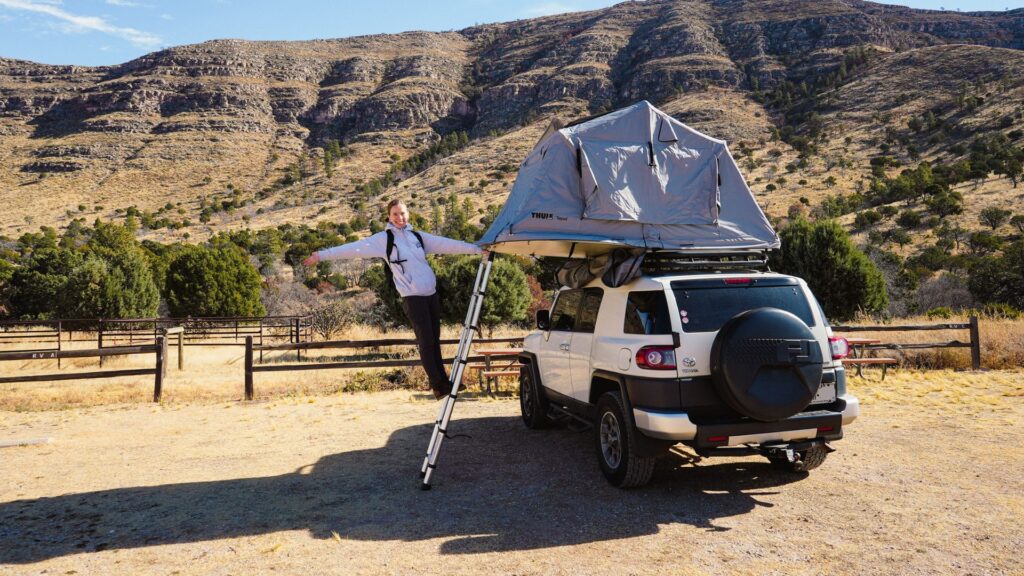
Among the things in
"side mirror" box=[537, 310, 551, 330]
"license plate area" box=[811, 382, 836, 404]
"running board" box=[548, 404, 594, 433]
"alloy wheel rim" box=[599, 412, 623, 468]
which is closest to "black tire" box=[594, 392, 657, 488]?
"alloy wheel rim" box=[599, 412, 623, 468]

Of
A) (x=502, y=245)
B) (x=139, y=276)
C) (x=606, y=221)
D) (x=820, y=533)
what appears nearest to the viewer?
(x=820, y=533)

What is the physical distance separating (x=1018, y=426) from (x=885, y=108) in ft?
228

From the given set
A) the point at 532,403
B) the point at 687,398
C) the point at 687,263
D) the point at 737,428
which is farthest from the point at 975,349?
the point at 687,398

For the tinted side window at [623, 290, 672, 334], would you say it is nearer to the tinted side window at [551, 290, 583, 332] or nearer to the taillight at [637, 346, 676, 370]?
the taillight at [637, 346, 676, 370]

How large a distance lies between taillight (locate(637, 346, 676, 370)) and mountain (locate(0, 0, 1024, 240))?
43.6 metres

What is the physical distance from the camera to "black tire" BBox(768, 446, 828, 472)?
6.23 metres

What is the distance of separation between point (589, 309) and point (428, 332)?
1.70 metres

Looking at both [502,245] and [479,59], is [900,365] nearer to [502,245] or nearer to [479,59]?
[502,245]

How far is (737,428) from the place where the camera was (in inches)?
210

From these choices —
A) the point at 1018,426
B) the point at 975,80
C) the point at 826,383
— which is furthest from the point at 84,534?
the point at 975,80

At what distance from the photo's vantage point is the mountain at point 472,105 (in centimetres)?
6334

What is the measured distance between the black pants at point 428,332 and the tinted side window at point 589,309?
5.04 ft

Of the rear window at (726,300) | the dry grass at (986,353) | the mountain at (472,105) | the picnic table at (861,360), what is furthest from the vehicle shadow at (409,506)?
the mountain at (472,105)

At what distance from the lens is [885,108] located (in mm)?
66688
